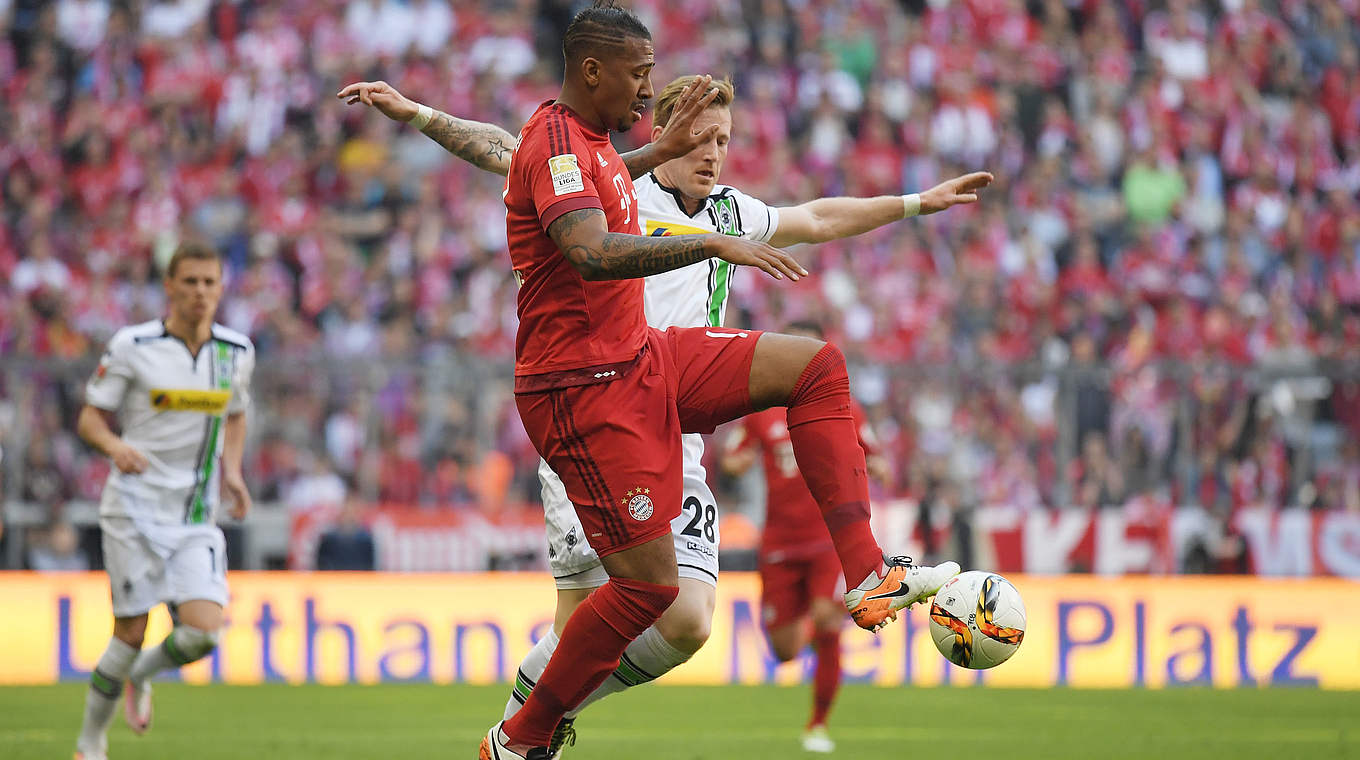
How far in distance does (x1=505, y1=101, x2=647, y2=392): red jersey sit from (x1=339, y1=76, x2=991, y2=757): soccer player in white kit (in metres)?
0.61

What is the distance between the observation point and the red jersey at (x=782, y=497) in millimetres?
11047

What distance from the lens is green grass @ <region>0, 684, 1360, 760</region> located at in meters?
9.49

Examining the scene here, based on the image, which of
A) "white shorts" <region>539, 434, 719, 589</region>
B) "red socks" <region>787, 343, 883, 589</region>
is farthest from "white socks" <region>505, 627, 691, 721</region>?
"red socks" <region>787, 343, 883, 589</region>

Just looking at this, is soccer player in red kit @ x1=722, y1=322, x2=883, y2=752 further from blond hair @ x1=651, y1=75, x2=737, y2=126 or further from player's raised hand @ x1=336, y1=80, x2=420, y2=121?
player's raised hand @ x1=336, y1=80, x2=420, y2=121

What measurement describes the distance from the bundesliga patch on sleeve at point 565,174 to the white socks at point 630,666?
5.89 ft

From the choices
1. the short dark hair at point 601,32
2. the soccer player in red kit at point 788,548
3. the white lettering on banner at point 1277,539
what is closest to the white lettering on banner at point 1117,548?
the white lettering on banner at point 1277,539

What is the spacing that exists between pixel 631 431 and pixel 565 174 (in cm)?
87

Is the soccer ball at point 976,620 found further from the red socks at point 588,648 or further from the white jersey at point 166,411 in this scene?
the white jersey at point 166,411

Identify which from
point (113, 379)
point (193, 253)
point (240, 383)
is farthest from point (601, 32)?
point (113, 379)

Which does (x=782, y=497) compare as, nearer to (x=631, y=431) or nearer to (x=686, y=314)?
(x=686, y=314)

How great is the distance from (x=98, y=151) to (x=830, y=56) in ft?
28.0

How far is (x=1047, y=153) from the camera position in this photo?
806 inches

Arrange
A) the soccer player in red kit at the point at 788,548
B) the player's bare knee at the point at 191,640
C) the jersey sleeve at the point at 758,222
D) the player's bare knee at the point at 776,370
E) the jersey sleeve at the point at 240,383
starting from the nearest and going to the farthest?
1. the player's bare knee at the point at 776,370
2. the jersey sleeve at the point at 758,222
3. the player's bare knee at the point at 191,640
4. the jersey sleeve at the point at 240,383
5. the soccer player in red kit at the point at 788,548

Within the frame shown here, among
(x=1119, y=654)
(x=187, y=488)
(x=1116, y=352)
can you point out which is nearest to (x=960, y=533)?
(x=1119, y=654)
